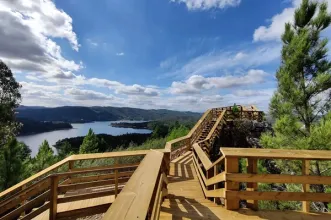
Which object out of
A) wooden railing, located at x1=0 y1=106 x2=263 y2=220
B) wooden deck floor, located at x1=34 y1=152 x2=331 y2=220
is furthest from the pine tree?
wooden deck floor, located at x1=34 y1=152 x2=331 y2=220

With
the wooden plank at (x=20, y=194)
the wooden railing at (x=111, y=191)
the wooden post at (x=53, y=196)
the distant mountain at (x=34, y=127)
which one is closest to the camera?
the wooden railing at (x=111, y=191)

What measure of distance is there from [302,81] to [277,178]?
6.21 metres

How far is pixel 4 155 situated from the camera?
11820 millimetres

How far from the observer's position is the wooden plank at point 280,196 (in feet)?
8.95

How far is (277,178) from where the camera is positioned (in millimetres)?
2746

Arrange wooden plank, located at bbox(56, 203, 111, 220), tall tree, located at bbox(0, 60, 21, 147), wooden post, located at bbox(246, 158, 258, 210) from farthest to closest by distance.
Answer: tall tree, located at bbox(0, 60, 21, 147)
wooden plank, located at bbox(56, 203, 111, 220)
wooden post, located at bbox(246, 158, 258, 210)

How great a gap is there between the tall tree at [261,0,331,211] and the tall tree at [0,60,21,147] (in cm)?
1694

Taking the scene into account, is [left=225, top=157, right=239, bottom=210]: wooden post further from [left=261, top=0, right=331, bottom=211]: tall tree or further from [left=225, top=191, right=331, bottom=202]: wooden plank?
[left=261, top=0, right=331, bottom=211]: tall tree

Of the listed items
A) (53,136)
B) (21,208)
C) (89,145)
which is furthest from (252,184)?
(53,136)

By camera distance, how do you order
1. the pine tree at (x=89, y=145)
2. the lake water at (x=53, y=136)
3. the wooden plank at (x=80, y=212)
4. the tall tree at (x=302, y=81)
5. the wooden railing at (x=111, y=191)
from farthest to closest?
the lake water at (x=53, y=136)
the pine tree at (x=89, y=145)
the tall tree at (x=302, y=81)
the wooden plank at (x=80, y=212)
the wooden railing at (x=111, y=191)

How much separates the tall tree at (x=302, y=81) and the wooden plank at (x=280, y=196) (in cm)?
475

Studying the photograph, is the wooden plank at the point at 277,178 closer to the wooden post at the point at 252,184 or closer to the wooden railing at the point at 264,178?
the wooden railing at the point at 264,178

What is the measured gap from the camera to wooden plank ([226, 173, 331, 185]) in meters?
2.69

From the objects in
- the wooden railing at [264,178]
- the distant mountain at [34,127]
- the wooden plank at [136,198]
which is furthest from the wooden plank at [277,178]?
the distant mountain at [34,127]
